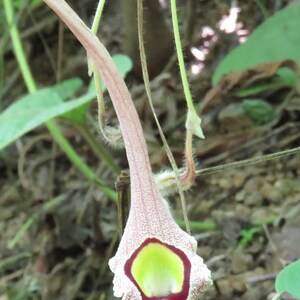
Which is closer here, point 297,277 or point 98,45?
point 98,45

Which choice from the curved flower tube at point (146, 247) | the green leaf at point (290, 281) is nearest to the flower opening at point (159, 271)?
the curved flower tube at point (146, 247)

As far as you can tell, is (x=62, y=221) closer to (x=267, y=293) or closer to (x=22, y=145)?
(x=22, y=145)

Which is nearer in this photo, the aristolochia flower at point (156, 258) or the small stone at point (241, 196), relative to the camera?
the aristolochia flower at point (156, 258)

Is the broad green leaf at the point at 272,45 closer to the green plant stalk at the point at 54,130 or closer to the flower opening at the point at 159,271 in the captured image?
the green plant stalk at the point at 54,130

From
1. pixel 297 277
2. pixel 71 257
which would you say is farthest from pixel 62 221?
pixel 297 277

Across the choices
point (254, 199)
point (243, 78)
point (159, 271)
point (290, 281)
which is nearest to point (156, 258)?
point (159, 271)

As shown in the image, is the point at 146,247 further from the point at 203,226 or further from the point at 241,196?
the point at 241,196
